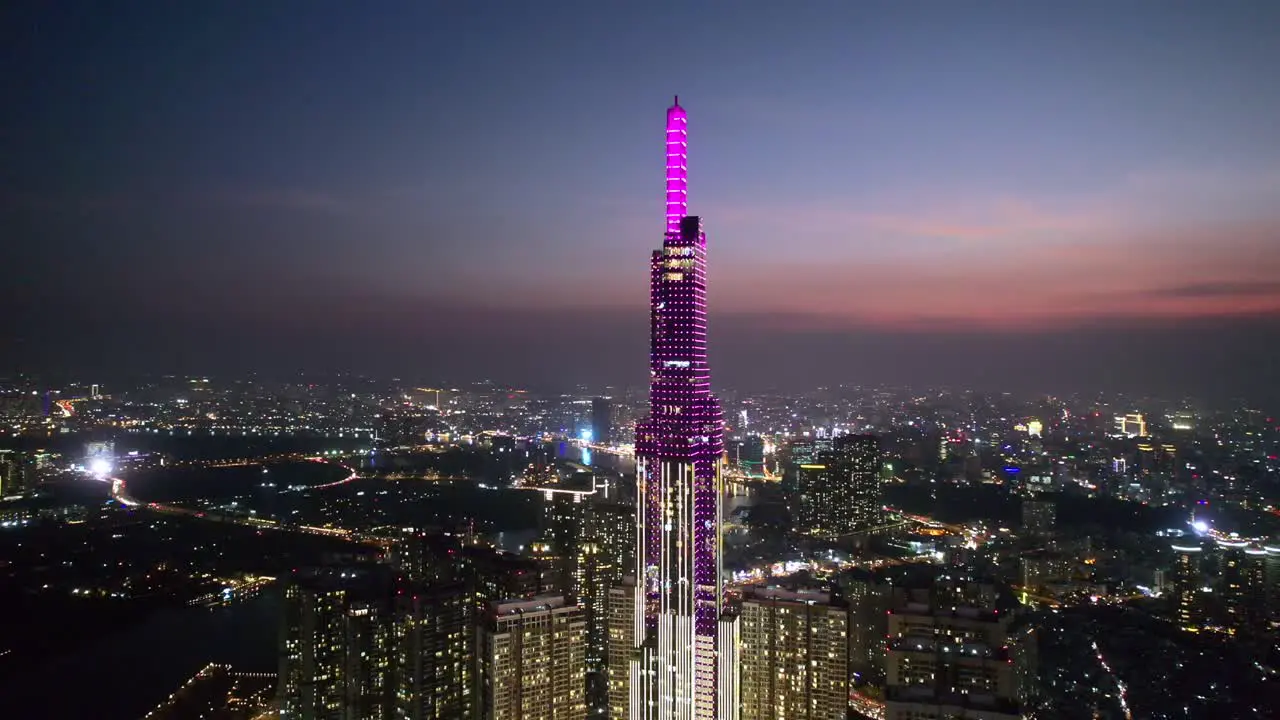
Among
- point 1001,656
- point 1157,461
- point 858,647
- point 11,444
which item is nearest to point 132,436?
point 11,444

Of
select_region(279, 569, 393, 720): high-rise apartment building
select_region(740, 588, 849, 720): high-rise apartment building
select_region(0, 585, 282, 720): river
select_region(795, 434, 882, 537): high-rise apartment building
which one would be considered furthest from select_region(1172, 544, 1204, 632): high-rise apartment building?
select_region(0, 585, 282, 720): river

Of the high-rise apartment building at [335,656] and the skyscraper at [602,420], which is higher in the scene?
the skyscraper at [602,420]

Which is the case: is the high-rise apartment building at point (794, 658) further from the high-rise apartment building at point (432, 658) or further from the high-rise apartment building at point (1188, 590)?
the high-rise apartment building at point (1188, 590)

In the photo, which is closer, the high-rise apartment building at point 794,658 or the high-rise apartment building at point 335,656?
the high-rise apartment building at point 794,658

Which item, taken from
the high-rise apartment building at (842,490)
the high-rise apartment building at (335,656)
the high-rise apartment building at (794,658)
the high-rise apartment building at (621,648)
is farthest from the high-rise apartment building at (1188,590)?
the high-rise apartment building at (335,656)

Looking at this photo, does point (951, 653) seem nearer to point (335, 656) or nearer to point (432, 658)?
point (432, 658)

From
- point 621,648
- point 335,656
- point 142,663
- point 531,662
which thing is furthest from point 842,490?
point 142,663

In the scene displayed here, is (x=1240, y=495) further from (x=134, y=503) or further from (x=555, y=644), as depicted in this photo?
(x=134, y=503)
